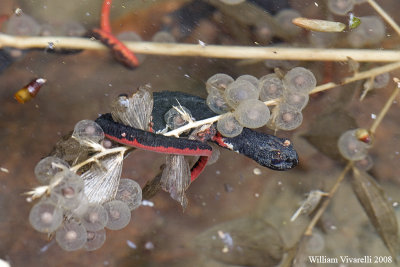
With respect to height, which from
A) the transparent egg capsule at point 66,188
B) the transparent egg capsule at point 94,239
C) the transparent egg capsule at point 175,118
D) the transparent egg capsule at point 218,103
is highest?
the transparent egg capsule at point 66,188

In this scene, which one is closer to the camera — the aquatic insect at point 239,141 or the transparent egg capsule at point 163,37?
the aquatic insect at point 239,141

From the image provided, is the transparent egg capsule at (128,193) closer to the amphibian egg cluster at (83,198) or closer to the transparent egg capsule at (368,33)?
the amphibian egg cluster at (83,198)

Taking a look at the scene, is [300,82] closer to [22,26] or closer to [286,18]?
[286,18]

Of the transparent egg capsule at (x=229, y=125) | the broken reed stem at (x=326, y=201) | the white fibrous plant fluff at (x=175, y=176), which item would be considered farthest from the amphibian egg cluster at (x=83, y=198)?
the broken reed stem at (x=326, y=201)

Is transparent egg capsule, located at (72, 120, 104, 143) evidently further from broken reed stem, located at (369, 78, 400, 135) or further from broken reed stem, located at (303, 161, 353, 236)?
broken reed stem, located at (369, 78, 400, 135)

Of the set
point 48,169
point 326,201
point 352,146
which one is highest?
point 48,169

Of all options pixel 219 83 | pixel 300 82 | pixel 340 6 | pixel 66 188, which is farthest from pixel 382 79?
pixel 66 188

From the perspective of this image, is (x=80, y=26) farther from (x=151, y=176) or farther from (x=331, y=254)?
(x=331, y=254)
